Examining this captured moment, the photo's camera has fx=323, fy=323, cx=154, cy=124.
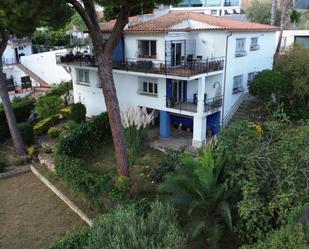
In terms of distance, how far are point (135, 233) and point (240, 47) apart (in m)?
18.2

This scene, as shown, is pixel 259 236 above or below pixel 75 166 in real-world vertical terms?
above

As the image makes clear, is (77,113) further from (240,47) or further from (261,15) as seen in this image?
(261,15)

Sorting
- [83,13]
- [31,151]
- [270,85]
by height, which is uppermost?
[83,13]

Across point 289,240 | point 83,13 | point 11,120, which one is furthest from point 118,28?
point 11,120

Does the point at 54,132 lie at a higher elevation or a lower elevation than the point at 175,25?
lower

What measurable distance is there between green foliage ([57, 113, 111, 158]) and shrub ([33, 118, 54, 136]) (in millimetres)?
4773

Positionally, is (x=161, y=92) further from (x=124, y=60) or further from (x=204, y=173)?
(x=204, y=173)

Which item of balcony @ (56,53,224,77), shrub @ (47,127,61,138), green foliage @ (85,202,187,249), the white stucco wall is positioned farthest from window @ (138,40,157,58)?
the white stucco wall

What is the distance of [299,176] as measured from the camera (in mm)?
8188

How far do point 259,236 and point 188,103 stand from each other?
48.7 ft

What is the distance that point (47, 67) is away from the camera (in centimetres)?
3894

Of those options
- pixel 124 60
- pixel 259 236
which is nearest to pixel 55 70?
pixel 124 60

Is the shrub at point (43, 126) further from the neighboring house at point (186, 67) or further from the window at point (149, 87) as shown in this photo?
the window at point (149, 87)

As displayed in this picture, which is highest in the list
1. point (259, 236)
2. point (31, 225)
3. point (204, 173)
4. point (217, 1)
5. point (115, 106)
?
point (217, 1)
